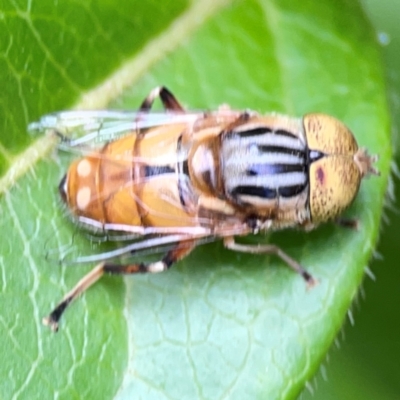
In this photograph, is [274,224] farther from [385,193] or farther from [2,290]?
[2,290]

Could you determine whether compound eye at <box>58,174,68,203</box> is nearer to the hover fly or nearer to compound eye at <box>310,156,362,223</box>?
the hover fly

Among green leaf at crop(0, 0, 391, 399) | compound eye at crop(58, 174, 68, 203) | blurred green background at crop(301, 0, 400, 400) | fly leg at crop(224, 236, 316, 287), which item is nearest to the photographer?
green leaf at crop(0, 0, 391, 399)

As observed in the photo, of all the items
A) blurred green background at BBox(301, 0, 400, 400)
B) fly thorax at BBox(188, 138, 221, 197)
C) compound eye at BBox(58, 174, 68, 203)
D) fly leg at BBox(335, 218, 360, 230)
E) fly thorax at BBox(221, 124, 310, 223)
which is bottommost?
blurred green background at BBox(301, 0, 400, 400)

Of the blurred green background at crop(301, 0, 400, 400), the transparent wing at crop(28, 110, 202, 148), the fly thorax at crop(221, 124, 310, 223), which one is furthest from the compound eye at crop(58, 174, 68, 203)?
the blurred green background at crop(301, 0, 400, 400)

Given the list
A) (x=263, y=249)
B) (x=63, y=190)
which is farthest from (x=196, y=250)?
(x=63, y=190)

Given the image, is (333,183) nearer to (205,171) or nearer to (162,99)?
(205,171)
